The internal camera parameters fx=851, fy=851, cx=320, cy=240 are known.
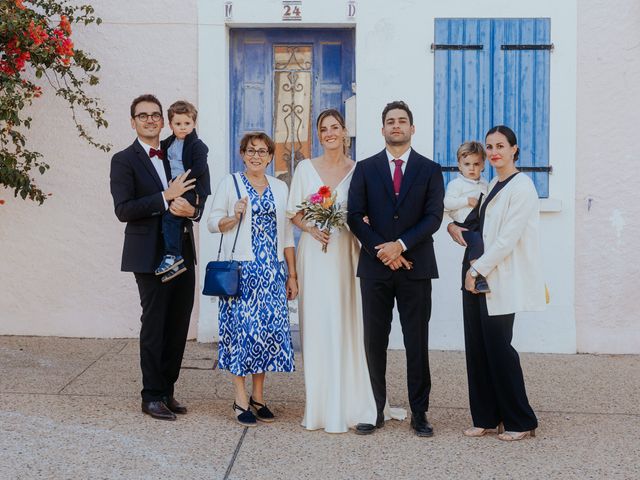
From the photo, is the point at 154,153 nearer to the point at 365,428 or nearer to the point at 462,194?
the point at 462,194

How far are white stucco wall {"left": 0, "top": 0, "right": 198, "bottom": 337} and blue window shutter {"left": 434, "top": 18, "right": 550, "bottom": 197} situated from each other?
7.00ft

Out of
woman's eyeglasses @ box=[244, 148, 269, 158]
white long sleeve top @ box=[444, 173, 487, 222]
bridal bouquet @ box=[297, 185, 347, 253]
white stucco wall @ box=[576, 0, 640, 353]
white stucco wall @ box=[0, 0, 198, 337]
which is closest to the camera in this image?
bridal bouquet @ box=[297, 185, 347, 253]

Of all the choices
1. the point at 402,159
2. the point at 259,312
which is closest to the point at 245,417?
the point at 259,312

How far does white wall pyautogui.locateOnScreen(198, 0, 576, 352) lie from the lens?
7.10m

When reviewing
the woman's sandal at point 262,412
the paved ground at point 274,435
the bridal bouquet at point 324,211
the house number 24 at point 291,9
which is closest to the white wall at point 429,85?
the house number 24 at point 291,9

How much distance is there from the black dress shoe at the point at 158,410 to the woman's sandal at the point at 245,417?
0.39 m

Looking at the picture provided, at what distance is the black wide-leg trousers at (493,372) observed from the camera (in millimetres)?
4836

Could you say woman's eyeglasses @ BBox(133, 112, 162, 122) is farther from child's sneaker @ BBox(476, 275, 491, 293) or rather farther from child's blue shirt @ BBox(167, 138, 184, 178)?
child's sneaker @ BBox(476, 275, 491, 293)

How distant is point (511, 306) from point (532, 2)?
3.41 metres

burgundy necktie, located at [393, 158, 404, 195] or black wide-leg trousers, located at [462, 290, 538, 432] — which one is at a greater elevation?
burgundy necktie, located at [393, 158, 404, 195]

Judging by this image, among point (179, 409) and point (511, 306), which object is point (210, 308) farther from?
point (511, 306)

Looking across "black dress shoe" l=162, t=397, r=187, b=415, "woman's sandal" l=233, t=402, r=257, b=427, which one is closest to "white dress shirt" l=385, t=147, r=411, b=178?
"woman's sandal" l=233, t=402, r=257, b=427

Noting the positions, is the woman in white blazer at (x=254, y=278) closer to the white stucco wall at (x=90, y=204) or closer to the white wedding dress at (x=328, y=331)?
the white wedding dress at (x=328, y=331)

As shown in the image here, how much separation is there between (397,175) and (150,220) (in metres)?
1.51
